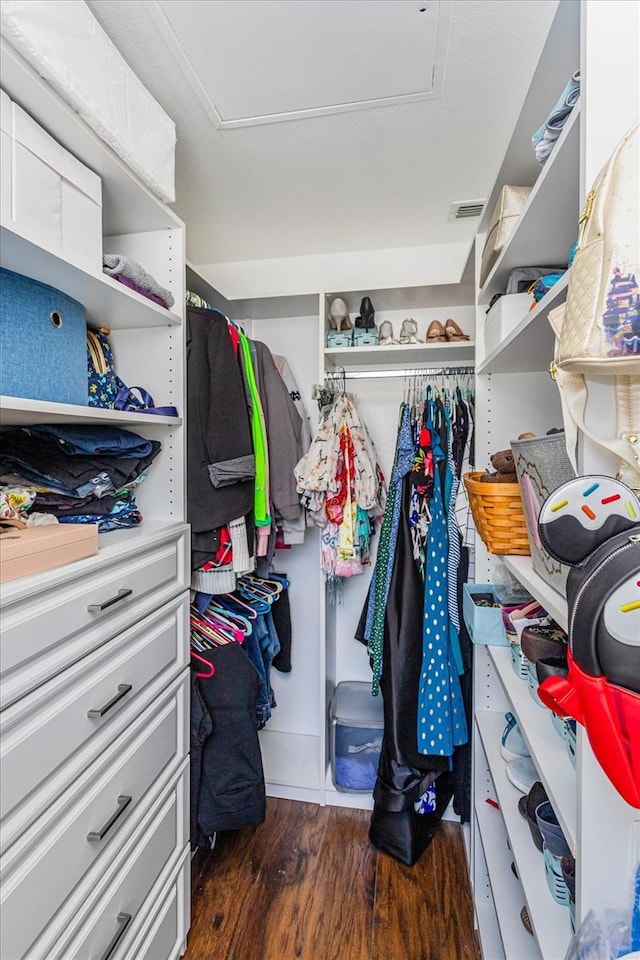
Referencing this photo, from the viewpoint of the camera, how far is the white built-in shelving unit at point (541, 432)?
58cm

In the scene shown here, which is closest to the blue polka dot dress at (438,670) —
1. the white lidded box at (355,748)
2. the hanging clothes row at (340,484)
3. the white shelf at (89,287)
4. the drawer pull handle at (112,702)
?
the hanging clothes row at (340,484)

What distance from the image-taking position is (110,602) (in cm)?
94

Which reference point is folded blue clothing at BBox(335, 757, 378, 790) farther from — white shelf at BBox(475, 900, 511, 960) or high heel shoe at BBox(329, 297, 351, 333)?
high heel shoe at BBox(329, 297, 351, 333)

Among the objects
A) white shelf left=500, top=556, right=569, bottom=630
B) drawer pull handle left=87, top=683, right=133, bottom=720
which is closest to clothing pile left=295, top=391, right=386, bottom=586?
white shelf left=500, top=556, right=569, bottom=630

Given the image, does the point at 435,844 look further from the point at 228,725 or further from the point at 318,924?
the point at 228,725

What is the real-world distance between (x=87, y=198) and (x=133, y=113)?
246 mm

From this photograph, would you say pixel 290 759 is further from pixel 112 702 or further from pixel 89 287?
pixel 89 287

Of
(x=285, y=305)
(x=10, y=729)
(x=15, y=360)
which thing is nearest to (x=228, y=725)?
(x=10, y=729)

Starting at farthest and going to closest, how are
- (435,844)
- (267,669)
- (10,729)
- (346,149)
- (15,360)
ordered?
(267,669) < (435,844) < (346,149) < (15,360) < (10,729)

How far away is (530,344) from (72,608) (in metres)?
1.12

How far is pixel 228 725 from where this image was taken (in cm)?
145

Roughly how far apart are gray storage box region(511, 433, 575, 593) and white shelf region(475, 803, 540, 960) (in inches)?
35.1

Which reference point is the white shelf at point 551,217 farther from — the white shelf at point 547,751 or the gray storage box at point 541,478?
the white shelf at point 547,751

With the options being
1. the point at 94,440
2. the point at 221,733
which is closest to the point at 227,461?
the point at 94,440
